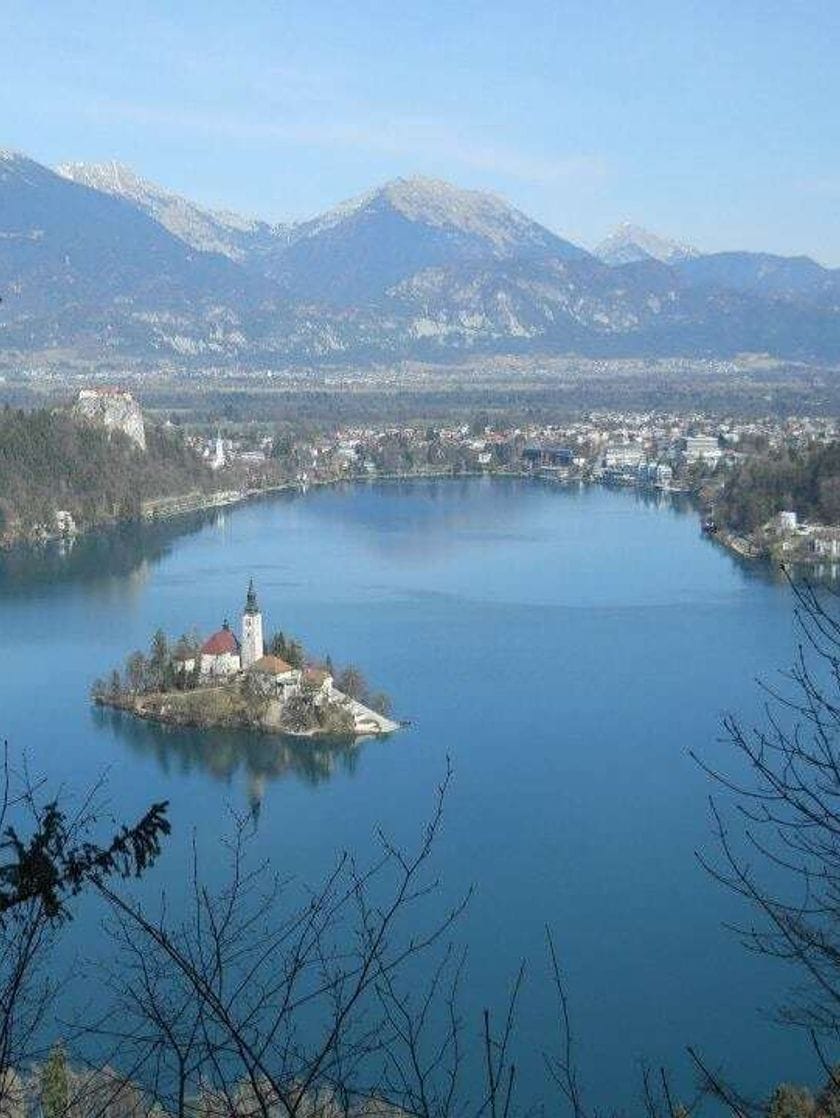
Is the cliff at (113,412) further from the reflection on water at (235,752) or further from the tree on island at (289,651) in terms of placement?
the reflection on water at (235,752)

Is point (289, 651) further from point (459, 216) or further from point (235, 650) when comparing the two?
point (459, 216)

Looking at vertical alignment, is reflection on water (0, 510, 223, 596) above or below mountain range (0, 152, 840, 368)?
below

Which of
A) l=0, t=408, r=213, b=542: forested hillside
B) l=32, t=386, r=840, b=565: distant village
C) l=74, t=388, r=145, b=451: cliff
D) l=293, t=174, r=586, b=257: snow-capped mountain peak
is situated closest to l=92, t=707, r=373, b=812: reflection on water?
l=0, t=408, r=213, b=542: forested hillside

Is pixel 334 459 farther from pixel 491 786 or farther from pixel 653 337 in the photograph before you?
pixel 653 337

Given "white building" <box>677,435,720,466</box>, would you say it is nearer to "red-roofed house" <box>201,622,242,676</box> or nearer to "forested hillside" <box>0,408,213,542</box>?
"forested hillside" <box>0,408,213,542</box>

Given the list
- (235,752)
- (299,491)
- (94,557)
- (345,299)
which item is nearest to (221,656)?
(235,752)

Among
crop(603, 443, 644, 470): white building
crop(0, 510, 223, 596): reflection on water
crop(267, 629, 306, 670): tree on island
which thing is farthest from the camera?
crop(603, 443, 644, 470): white building

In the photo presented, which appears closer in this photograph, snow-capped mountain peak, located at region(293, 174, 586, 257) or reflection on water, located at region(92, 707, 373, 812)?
reflection on water, located at region(92, 707, 373, 812)
